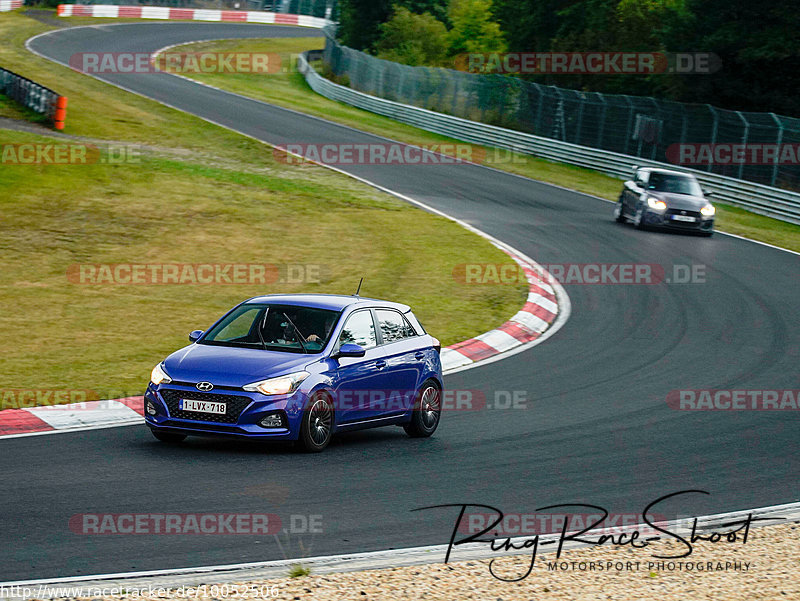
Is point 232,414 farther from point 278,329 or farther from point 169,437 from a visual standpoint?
point 278,329

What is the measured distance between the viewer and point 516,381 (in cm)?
1453

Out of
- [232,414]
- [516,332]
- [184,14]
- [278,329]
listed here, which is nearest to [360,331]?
[278,329]

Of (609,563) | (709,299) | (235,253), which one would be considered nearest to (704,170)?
(709,299)

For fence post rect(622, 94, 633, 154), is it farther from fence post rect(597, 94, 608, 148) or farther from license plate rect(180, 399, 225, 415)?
license plate rect(180, 399, 225, 415)

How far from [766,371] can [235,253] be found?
1065 cm

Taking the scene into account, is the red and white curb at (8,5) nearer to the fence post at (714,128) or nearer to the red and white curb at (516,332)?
the fence post at (714,128)

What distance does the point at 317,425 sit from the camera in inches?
412

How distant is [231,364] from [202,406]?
1.58ft

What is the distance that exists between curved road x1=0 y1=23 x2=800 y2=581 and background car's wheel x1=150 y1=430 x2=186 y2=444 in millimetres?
101

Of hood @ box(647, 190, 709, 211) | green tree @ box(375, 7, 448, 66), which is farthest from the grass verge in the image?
green tree @ box(375, 7, 448, 66)

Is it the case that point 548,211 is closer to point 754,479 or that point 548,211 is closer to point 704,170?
point 704,170

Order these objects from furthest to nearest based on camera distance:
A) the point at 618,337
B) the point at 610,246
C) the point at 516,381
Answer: the point at 610,246
the point at 618,337
the point at 516,381

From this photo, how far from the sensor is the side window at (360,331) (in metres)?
11.2

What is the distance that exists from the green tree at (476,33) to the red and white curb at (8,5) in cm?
3054
